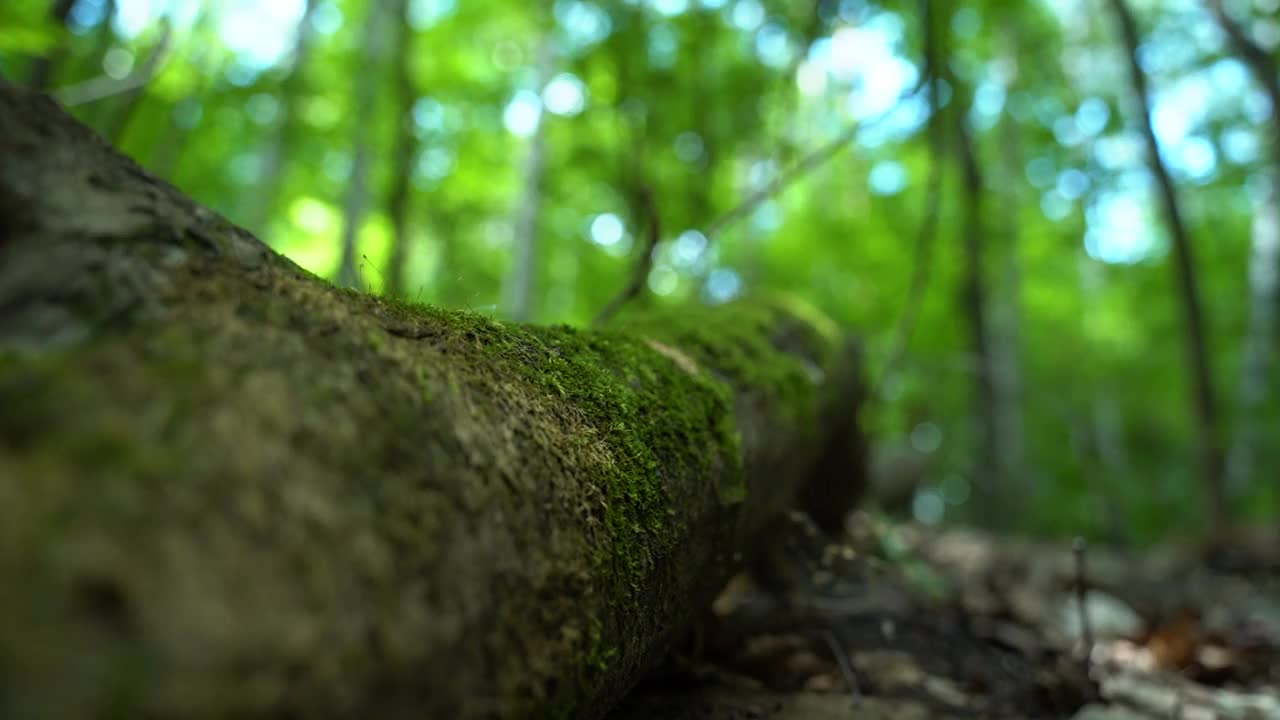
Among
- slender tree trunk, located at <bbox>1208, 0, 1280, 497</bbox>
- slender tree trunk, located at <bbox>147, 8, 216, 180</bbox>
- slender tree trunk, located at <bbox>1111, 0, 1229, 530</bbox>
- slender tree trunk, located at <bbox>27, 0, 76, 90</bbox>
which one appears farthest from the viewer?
slender tree trunk, located at <bbox>1208, 0, 1280, 497</bbox>

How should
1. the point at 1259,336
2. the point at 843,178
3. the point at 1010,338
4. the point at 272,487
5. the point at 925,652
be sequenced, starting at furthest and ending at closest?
the point at 843,178, the point at 1259,336, the point at 1010,338, the point at 925,652, the point at 272,487

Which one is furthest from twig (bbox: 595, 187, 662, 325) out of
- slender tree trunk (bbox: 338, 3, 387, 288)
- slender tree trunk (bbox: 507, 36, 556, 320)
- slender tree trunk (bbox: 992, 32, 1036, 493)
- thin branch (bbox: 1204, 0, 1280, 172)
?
slender tree trunk (bbox: 507, 36, 556, 320)

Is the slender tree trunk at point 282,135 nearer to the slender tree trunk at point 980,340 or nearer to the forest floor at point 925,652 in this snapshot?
the slender tree trunk at point 980,340

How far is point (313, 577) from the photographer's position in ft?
2.97

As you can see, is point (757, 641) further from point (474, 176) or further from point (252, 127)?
point (474, 176)

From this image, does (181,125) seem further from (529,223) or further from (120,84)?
(120,84)

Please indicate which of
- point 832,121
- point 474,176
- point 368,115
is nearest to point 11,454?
point 368,115

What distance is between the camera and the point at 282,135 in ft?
33.0

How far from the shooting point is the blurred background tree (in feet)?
22.4

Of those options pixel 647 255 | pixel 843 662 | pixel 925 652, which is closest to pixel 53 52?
pixel 647 255

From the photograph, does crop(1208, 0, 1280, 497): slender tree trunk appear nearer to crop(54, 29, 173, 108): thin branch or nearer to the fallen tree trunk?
the fallen tree trunk

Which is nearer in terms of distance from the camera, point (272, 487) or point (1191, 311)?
point (272, 487)

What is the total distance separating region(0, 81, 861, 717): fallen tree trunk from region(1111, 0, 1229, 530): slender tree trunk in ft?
23.9

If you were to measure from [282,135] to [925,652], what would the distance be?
32.4ft
